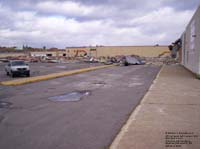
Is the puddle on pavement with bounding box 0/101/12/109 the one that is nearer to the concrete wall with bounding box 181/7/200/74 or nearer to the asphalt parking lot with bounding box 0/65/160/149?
the asphalt parking lot with bounding box 0/65/160/149

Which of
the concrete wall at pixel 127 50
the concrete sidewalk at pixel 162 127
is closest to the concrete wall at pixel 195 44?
the concrete sidewalk at pixel 162 127

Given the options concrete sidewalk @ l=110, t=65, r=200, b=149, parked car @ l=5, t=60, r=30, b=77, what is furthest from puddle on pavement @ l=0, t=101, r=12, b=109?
parked car @ l=5, t=60, r=30, b=77

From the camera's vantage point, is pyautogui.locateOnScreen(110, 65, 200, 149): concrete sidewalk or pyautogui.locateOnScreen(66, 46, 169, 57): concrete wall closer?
pyautogui.locateOnScreen(110, 65, 200, 149): concrete sidewalk

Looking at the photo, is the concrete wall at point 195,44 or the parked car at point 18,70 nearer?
the concrete wall at point 195,44

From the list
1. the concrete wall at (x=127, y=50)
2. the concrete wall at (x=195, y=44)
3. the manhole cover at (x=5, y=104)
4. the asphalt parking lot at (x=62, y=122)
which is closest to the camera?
the asphalt parking lot at (x=62, y=122)

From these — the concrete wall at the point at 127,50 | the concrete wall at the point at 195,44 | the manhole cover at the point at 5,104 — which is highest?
the concrete wall at the point at 195,44

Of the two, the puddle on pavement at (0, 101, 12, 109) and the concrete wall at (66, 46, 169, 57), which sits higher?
the puddle on pavement at (0, 101, 12, 109)

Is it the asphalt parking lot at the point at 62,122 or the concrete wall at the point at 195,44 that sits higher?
the concrete wall at the point at 195,44

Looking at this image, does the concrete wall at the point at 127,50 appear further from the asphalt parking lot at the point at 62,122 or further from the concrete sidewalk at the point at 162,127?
the concrete sidewalk at the point at 162,127

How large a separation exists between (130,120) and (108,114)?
5.10 ft

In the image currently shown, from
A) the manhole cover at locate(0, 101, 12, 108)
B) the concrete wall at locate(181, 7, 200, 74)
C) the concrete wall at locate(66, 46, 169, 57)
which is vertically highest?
the concrete wall at locate(181, 7, 200, 74)

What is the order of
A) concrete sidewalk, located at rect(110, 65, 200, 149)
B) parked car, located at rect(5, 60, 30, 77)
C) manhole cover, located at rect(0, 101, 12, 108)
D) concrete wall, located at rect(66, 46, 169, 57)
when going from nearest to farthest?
1. concrete sidewalk, located at rect(110, 65, 200, 149)
2. manhole cover, located at rect(0, 101, 12, 108)
3. parked car, located at rect(5, 60, 30, 77)
4. concrete wall, located at rect(66, 46, 169, 57)

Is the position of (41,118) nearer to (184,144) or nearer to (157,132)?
(157,132)

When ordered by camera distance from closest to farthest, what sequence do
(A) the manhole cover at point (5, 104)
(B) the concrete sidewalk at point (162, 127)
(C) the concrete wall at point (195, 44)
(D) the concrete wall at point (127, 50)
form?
(B) the concrete sidewalk at point (162, 127) → (A) the manhole cover at point (5, 104) → (C) the concrete wall at point (195, 44) → (D) the concrete wall at point (127, 50)
